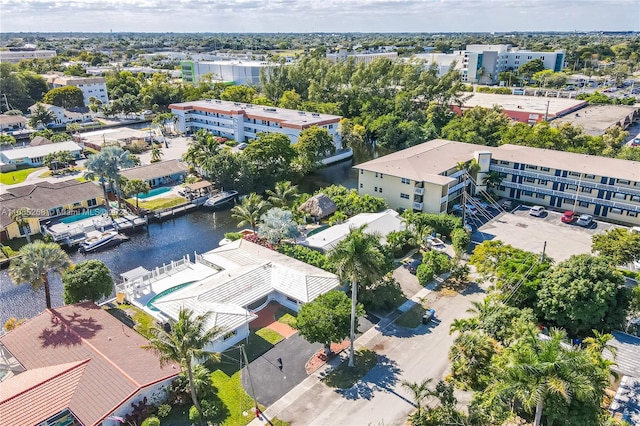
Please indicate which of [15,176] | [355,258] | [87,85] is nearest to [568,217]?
[355,258]

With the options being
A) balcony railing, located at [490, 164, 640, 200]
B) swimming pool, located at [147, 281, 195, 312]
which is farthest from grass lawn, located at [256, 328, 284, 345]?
balcony railing, located at [490, 164, 640, 200]

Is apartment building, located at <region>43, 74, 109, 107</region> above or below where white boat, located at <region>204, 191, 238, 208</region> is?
above

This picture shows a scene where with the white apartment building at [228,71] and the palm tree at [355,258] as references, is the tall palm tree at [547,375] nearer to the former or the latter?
the palm tree at [355,258]

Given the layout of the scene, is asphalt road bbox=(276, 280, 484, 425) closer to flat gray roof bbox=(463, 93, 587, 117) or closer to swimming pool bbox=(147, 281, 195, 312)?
swimming pool bbox=(147, 281, 195, 312)

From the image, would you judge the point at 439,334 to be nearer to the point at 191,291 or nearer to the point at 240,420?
the point at 240,420

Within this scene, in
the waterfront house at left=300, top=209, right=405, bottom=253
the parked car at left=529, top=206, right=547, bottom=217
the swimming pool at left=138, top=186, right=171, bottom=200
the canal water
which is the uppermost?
the waterfront house at left=300, top=209, right=405, bottom=253

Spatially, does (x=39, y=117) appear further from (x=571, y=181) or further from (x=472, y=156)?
(x=571, y=181)

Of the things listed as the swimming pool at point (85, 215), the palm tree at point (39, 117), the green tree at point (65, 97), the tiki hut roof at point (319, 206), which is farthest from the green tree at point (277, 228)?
the green tree at point (65, 97)
